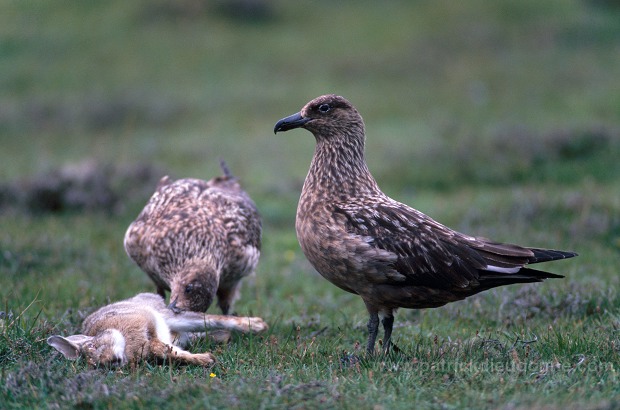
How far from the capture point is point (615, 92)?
1700cm

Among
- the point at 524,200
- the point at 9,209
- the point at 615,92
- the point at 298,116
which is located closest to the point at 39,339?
the point at 298,116

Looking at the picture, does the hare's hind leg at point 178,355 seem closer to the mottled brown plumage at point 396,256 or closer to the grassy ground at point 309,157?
the grassy ground at point 309,157

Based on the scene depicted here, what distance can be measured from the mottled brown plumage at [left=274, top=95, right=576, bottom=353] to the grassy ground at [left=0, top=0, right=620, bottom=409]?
0.39m

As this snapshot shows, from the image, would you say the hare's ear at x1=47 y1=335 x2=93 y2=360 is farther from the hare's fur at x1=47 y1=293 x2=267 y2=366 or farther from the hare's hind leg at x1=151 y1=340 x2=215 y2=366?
the hare's hind leg at x1=151 y1=340 x2=215 y2=366

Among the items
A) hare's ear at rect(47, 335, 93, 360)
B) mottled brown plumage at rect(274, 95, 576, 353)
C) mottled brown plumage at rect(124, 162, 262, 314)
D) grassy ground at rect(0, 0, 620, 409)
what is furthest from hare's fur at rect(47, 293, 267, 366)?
mottled brown plumage at rect(274, 95, 576, 353)

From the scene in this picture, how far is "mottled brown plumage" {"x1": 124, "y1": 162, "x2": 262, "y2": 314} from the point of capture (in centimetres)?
601

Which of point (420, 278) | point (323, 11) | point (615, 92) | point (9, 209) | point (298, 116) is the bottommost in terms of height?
point (9, 209)

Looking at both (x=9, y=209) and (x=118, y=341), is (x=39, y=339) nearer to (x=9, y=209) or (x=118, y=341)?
(x=118, y=341)

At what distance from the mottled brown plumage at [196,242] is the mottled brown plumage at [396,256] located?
3.28 ft

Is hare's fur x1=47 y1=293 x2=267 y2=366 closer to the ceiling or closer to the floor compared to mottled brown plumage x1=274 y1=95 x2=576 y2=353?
closer to the floor

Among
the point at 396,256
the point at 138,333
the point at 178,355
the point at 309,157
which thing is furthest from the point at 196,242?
the point at 309,157

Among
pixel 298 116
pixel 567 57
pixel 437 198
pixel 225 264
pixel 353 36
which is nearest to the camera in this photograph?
pixel 298 116

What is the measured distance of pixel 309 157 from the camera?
14.8 m

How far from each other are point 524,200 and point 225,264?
16.8 feet
